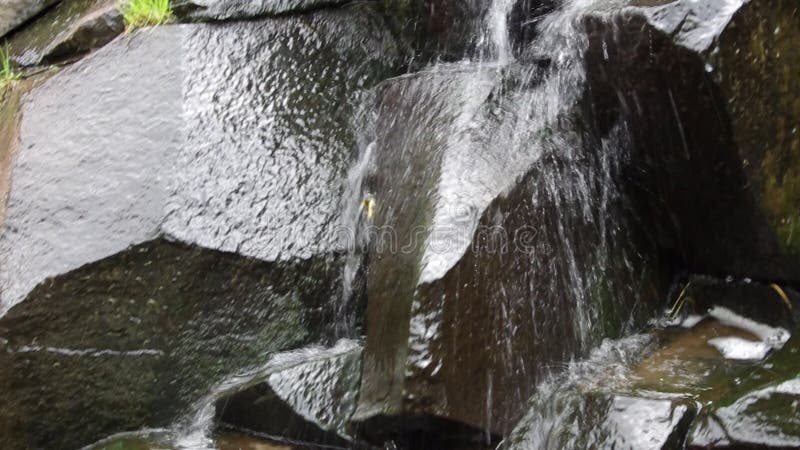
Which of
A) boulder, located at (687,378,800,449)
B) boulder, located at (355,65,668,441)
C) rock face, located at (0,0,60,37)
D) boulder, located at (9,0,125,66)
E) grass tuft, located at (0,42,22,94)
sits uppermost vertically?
rock face, located at (0,0,60,37)

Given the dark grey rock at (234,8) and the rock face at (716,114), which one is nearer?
the rock face at (716,114)

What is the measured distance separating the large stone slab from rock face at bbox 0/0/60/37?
1018 millimetres

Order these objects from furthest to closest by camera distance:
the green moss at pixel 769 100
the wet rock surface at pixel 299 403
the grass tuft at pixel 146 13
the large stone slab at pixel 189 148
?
the grass tuft at pixel 146 13, the large stone slab at pixel 189 148, the wet rock surface at pixel 299 403, the green moss at pixel 769 100

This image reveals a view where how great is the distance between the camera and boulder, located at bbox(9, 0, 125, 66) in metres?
4.34

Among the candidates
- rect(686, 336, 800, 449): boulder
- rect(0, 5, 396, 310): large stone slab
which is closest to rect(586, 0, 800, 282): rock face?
rect(686, 336, 800, 449): boulder

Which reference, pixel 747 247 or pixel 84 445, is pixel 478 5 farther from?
pixel 84 445

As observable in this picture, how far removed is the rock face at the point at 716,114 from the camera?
323cm

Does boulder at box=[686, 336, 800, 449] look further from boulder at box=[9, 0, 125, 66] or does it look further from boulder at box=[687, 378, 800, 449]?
boulder at box=[9, 0, 125, 66]

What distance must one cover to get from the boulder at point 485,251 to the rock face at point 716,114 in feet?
0.77

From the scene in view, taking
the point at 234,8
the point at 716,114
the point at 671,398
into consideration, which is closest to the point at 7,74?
the point at 234,8

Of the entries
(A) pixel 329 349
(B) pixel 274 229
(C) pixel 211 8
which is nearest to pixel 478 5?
(C) pixel 211 8

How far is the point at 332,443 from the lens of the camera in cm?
336

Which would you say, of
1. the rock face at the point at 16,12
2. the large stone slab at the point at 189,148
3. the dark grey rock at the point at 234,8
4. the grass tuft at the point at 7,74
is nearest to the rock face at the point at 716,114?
the large stone slab at the point at 189,148

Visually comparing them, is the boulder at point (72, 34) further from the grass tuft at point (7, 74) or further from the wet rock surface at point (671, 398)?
the wet rock surface at point (671, 398)
